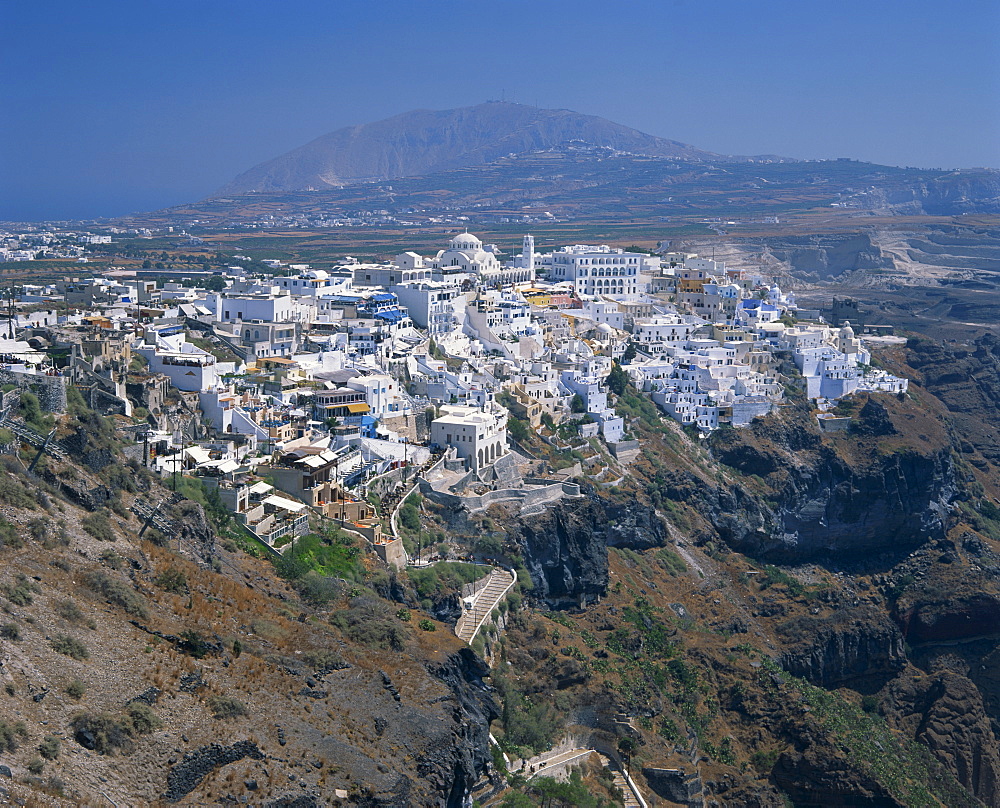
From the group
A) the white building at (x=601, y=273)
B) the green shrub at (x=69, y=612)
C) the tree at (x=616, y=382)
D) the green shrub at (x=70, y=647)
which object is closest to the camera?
the green shrub at (x=70, y=647)

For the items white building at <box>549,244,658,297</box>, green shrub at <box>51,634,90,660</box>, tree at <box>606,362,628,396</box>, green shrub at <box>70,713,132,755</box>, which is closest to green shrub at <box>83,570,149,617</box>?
green shrub at <box>51,634,90,660</box>

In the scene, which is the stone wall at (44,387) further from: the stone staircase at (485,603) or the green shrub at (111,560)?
the stone staircase at (485,603)

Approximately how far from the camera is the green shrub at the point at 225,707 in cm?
1604

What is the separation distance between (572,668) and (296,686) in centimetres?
1199

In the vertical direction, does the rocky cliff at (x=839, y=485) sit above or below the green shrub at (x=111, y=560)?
below

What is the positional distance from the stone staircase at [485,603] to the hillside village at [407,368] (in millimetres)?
2078

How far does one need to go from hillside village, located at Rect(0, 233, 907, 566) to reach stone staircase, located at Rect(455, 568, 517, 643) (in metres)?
2.08

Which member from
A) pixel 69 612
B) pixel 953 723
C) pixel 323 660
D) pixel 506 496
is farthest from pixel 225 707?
pixel 953 723

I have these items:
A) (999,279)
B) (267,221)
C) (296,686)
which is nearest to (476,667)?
(296,686)

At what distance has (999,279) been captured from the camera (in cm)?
A: 10700

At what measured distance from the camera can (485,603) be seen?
28922 mm

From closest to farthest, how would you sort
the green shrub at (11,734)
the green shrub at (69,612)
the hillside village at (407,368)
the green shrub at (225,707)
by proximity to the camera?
the green shrub at (11,734) < the green shrub at (225,707) < the green shrub at (69,612) < the hillside village at (407,368)

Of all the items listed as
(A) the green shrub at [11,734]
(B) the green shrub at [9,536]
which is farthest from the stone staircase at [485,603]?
(A) the green shrub at [11,734]

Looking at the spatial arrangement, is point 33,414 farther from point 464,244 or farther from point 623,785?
point 464,244
